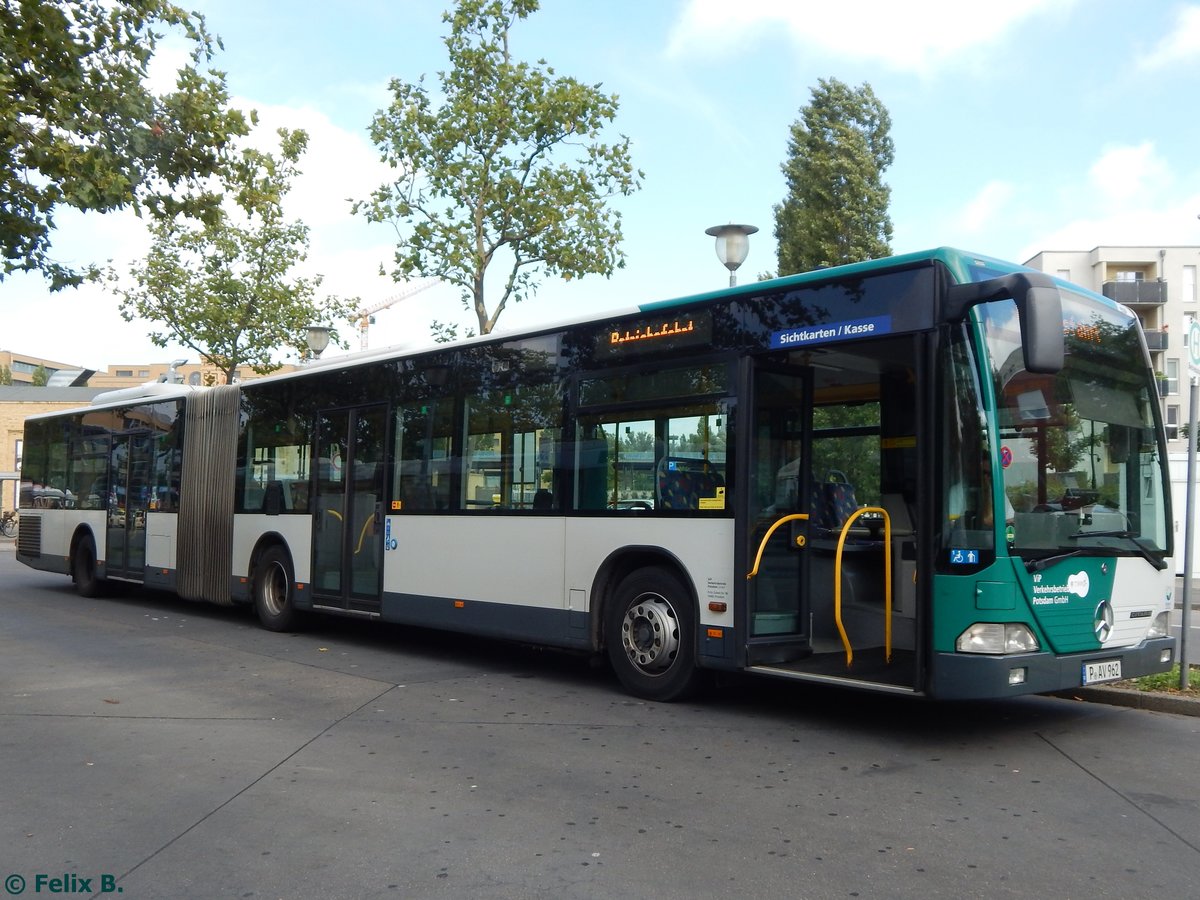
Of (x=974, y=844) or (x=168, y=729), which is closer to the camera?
(x=974, y=844)

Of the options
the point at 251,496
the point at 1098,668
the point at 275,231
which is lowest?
the point at 1098,668

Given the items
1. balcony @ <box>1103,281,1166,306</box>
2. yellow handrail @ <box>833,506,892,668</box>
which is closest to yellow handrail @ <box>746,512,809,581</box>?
yellow handrail @ <box>833,506,892,668</box>

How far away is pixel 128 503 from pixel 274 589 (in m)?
4.59

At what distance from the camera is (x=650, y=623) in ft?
28.6

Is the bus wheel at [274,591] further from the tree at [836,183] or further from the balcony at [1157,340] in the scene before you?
the balcony at [1157,340]

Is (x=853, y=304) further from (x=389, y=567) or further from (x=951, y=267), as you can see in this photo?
(x=389, y=567)

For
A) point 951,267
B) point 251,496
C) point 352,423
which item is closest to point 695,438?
point 951,267

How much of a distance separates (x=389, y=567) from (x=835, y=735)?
5492mm

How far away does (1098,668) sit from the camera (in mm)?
7266

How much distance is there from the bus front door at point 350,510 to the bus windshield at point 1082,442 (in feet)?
22.3

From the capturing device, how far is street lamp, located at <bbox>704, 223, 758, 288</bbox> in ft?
41.4

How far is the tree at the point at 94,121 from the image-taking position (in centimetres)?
1120

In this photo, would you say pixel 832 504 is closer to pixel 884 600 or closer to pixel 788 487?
pixel 788 487

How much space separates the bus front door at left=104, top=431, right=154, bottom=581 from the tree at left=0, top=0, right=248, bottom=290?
421 centimetres
